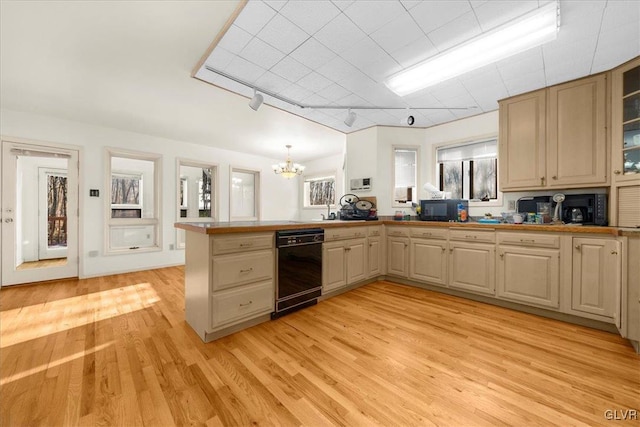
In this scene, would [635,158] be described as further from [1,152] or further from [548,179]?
[1,152]

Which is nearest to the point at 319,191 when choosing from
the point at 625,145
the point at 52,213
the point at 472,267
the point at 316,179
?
the point at 316,179

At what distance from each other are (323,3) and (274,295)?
7.86ft

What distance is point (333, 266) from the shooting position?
2.93m

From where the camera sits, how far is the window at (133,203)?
426cm

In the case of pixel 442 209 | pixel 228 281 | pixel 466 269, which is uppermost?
pixel 442 209

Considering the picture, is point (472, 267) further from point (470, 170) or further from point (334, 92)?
point (334, 92)

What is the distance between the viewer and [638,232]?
1.76 m

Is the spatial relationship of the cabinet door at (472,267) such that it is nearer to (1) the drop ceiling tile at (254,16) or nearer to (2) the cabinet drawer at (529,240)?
(2) the cabinet drawer at (529,240)

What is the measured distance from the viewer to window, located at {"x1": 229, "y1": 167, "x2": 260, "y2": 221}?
6.19 m

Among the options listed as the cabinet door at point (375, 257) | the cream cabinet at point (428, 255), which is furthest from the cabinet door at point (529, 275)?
the cabinet door at point (375, 257)

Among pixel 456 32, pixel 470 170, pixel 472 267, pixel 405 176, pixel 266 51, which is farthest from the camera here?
pixel 405 176

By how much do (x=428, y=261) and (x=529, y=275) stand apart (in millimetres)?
1021

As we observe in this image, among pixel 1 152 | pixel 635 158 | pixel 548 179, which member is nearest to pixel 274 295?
pixel 548 179

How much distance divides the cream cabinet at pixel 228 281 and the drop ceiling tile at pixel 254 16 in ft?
5.46
